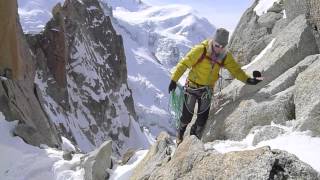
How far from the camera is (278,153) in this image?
7859 mm

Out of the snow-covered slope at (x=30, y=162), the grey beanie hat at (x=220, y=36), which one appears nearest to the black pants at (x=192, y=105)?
the grey beanie hat at (x=220, y=36)

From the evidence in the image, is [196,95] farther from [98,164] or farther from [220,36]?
[98,164]

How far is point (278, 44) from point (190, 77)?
3.27 m

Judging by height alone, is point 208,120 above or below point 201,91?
below

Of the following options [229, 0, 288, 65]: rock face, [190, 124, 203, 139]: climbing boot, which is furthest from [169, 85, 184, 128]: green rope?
[229, 0, 288, 65]: rock face

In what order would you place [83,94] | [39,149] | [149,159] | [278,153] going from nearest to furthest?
→ [278,153]
[149,159]
[39,149]
[83,94]

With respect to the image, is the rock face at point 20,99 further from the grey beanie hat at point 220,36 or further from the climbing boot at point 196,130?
the grey beanie hat at point 220,36

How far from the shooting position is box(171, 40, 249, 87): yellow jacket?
40.0 feet

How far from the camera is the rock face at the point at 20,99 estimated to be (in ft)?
61.4

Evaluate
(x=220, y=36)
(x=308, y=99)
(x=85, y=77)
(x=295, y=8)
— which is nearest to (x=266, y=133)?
(x=308, y=99)

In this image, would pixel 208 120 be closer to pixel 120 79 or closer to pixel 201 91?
pixel 201 91

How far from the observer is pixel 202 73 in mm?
12523

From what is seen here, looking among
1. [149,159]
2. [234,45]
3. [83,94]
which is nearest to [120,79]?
[83,94]

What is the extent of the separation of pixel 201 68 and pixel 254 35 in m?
7.03
